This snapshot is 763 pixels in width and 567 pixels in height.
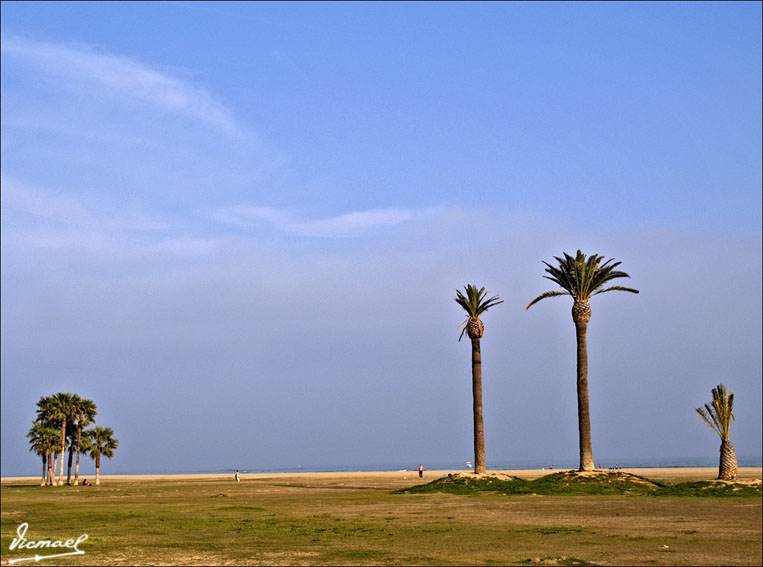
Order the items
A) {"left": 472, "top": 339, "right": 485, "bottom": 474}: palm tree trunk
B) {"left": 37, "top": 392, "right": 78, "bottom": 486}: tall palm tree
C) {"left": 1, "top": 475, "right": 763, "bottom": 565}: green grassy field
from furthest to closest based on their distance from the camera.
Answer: {"left": 37, "top": 392, "right": 78, "bottom": 486}: tall palm tree → {"left": 472, "top": 339, "right": 485, "bottom": 474}: palm tree trunk → {"left": 1, "top": 475, "right": 763, "bottom": 565}: green grassy field

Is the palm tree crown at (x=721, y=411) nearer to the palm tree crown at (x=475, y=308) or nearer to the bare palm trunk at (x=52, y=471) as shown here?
the palm tree crown at (x=475, y=308)

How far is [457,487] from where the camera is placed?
55.4m

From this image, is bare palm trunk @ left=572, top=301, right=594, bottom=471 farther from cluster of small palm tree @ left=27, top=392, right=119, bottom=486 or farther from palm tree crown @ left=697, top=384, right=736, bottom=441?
cluster of small palm tree @ left=27, top=392, right=119, bottom=486

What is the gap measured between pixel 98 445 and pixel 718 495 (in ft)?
235

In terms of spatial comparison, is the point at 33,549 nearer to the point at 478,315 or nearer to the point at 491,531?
the point at 491,531

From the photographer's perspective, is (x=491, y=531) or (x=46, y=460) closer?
(x=491, y=531)

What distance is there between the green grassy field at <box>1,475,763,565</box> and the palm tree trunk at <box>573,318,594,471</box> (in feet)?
46.0

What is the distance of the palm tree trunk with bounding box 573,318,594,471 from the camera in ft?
184

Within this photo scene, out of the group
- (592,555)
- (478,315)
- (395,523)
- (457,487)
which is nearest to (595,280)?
(478,315)

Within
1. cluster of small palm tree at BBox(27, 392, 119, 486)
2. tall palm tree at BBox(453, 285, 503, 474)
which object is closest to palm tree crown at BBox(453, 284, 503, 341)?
tall palm tree at BBox(453, 285, 503, 474)

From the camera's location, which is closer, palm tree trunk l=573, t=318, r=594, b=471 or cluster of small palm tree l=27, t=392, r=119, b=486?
palm tree trunk l=573, t=318, r=594, b=471

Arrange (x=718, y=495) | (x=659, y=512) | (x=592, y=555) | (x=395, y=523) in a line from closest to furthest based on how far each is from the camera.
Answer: (x=592, y=555) < (x=395, y=523) < (x=659, y=512) < (x=718, y=495)

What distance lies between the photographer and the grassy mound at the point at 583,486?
4550 cm

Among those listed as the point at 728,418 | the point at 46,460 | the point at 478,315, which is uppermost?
the point at 478,315
